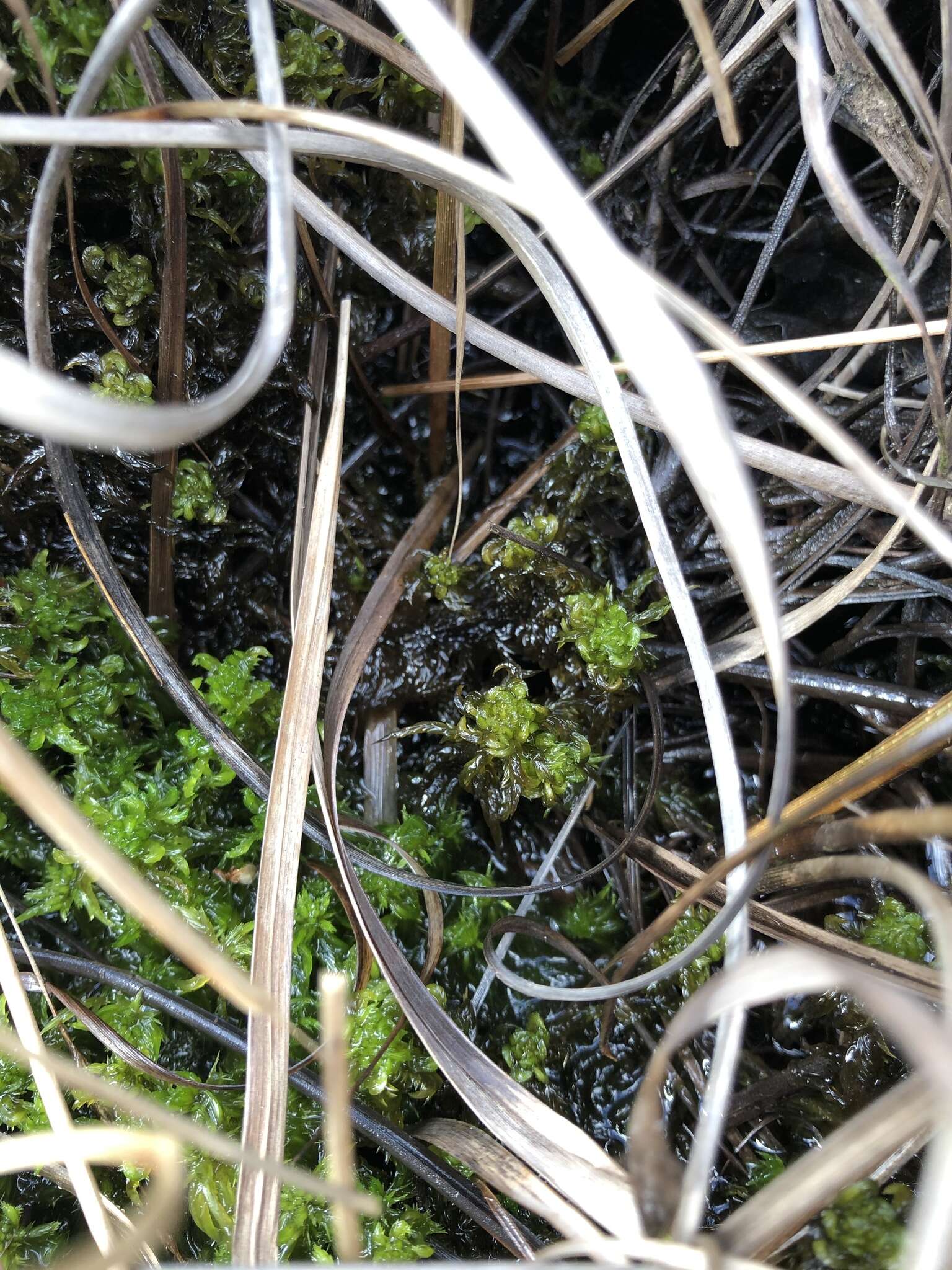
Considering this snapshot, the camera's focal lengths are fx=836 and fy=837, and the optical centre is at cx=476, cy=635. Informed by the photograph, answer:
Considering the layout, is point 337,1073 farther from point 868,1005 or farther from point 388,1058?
point 388,1058

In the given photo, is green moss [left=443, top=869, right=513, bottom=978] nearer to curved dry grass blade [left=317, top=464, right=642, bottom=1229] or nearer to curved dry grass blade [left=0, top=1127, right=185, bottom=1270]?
curved dry grass blade [left=317, top=464, right=642, bottom=1229]

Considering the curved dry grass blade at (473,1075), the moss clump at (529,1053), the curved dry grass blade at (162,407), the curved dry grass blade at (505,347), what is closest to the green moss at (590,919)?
the moss clump at (529,1053)

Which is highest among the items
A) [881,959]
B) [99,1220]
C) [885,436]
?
[885,436]

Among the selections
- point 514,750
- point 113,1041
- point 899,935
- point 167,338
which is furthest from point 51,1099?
point 899,935

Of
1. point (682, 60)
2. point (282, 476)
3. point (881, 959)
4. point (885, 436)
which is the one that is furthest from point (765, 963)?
point (682, 60)

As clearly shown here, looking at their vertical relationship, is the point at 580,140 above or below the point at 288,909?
above

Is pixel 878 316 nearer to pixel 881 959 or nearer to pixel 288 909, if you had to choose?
pixel 881 959
